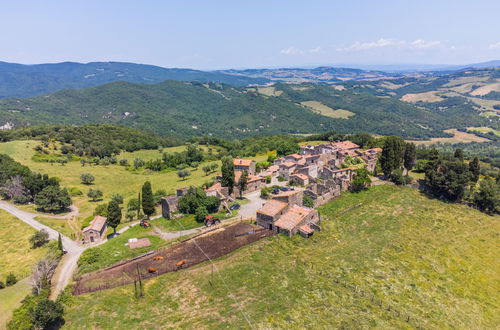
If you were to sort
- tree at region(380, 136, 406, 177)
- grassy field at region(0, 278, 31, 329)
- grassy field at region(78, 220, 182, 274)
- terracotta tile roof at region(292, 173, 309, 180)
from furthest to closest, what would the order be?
tree at region(380, 136, 406, 177) < terracotta tile roof at region(292, 173, 309, 180) < grassy field at region(78, 220, 182, 274) < grassy field at region(0, 278, 31, 329)

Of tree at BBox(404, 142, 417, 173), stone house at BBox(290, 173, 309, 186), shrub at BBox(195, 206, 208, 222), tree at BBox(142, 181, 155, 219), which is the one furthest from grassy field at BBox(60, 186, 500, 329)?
tree at BBox(404, 142, 417, 173)

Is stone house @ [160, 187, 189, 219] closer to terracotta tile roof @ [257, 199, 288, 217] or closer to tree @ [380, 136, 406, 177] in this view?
terracotta tile roof @ [257, 199, 288, 217]

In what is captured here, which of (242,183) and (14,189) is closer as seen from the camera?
(242,183)

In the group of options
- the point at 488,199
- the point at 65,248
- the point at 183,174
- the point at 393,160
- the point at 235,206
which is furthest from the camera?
the point at 183,174

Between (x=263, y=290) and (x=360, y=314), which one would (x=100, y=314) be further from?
(x=360, y=314)

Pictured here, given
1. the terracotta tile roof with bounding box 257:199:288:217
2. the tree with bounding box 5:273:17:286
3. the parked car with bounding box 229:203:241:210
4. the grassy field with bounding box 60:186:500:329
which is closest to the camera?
the grassy field with bounding box 60:186:500:329

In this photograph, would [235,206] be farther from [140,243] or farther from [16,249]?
[16,249]

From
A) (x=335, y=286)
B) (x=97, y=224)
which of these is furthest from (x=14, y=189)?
(x=335, y=286)
